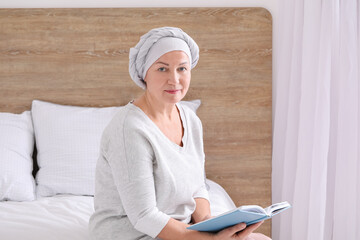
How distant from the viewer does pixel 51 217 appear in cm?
199

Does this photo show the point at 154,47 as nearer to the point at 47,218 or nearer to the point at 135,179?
the point at 135,179

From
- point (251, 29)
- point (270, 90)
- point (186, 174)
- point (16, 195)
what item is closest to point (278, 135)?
point (270, 90)

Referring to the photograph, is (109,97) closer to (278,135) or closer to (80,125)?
(80,125)

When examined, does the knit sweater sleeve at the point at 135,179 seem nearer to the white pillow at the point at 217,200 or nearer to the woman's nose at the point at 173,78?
the woman's nose at the point at 173,78

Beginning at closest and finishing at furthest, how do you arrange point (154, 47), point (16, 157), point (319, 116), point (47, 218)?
point (154, 47) → point (47, 218) → point (319, 116) → point (16, 157)

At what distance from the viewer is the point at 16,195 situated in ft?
7.58

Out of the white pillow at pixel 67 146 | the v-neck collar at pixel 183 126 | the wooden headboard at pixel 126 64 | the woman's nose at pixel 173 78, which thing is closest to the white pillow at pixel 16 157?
the white pillow at pixel 67 146

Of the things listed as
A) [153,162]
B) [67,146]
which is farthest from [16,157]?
[153,162]

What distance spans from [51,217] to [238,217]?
0.92m

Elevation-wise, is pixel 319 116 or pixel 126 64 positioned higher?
pixel 126 64

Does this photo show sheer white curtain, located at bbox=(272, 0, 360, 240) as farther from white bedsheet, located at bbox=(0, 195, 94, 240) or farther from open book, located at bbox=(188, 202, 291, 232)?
white bedsheet, located at bbox=(0, 195, 94, 240)

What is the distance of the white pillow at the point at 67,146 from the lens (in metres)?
2.42

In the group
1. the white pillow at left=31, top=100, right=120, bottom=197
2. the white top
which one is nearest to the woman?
the white top

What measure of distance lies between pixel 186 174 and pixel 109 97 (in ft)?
4.05
